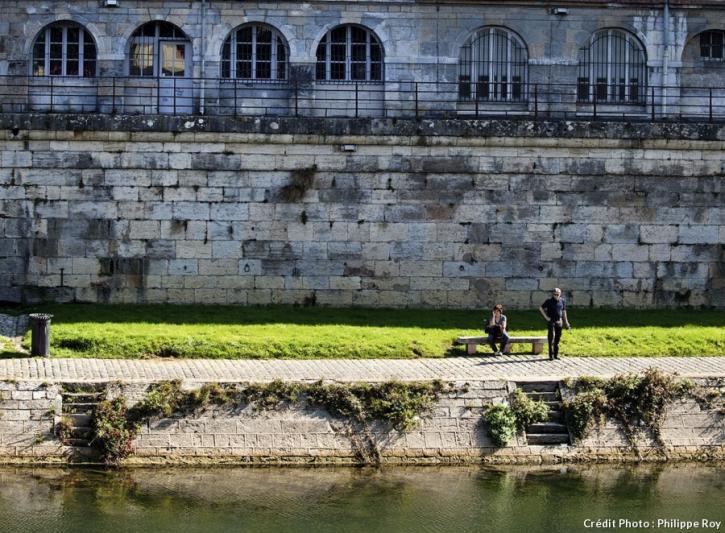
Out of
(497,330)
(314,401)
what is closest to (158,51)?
(497,330)

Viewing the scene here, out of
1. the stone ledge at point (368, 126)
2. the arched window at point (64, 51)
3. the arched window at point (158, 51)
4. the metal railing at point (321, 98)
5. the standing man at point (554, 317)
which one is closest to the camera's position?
the standing man at point (554, 317)

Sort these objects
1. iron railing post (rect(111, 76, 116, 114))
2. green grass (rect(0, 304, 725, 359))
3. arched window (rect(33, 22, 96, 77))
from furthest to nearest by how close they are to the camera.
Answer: arched window (rect(33, 22, 96, 77)) → iron railing post (rect(111, 76, 116, 114)) → green grass (rect(0, 304, 725, 359))

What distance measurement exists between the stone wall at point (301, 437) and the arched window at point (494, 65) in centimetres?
1038

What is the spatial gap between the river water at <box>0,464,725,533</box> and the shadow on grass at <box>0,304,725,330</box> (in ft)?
16.1

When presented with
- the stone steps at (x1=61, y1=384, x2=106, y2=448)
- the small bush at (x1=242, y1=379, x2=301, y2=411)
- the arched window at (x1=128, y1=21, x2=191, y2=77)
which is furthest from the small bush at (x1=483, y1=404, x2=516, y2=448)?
the arched window at (x1=128, y1=21, x2=191, y2=77)

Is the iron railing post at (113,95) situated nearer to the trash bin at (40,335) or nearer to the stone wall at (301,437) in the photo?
the trash bin at (40,335)

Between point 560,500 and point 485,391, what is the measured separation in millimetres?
2376

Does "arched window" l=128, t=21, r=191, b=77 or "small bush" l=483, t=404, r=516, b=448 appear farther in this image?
"arched window" l=128, t=21, r=191, b=77

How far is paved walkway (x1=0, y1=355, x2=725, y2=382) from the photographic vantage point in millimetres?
18375

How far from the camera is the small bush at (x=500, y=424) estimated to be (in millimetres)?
17859

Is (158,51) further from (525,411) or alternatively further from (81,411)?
(525,411)

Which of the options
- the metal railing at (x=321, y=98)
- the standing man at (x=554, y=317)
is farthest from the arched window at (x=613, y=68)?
the standing man at (x=554, y=317)

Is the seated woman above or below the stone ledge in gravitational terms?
below

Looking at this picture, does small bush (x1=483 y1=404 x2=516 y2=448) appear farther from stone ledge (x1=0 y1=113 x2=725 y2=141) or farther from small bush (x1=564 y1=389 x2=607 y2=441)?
stone ledge (x1=0 y1=113 x2=725 y2=141)
